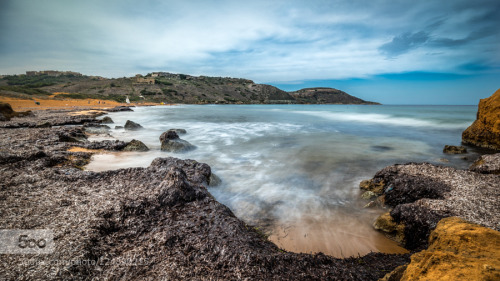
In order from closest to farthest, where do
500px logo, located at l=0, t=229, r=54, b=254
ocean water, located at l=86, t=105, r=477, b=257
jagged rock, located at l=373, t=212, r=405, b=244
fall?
1. 500px logo, located at l=0, t=229, r=54, b=254
2. jagged rock, located at l=373, t=212, r=405, b=244
3. ocean water, located at l=86, t=105, r=477, b=257

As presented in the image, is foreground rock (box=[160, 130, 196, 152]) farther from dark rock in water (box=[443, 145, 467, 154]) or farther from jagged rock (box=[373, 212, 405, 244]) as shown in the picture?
dark rock in water (box=[443, 145, 467, 154])

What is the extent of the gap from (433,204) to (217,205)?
Result: 335 cm

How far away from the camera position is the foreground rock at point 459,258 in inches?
47.3

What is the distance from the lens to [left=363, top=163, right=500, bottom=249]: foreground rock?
2891mm

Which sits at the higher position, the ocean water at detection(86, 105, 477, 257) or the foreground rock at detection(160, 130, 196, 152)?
the foreground rock at detection(160, 130, 196, 152)

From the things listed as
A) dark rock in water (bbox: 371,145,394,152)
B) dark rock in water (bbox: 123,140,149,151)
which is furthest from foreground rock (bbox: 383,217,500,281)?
dark rock in water (bbox: 371,145,394,152)

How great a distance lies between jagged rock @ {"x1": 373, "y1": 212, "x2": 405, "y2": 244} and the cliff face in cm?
841

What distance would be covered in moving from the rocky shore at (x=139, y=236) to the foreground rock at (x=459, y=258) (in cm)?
54

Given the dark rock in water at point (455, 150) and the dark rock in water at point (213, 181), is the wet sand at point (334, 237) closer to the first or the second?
the dark rock in water at point (213, 181)

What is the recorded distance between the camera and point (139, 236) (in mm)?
2051

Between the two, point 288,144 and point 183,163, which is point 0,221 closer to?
point 183,163

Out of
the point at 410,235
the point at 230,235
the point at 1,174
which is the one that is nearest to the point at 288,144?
the point at 410,235

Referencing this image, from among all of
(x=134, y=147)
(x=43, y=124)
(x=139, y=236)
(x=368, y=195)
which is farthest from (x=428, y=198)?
(x=43, y=124)

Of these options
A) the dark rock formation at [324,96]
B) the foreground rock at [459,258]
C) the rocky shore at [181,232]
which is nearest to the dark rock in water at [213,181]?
the rocky shore at [181,232]
